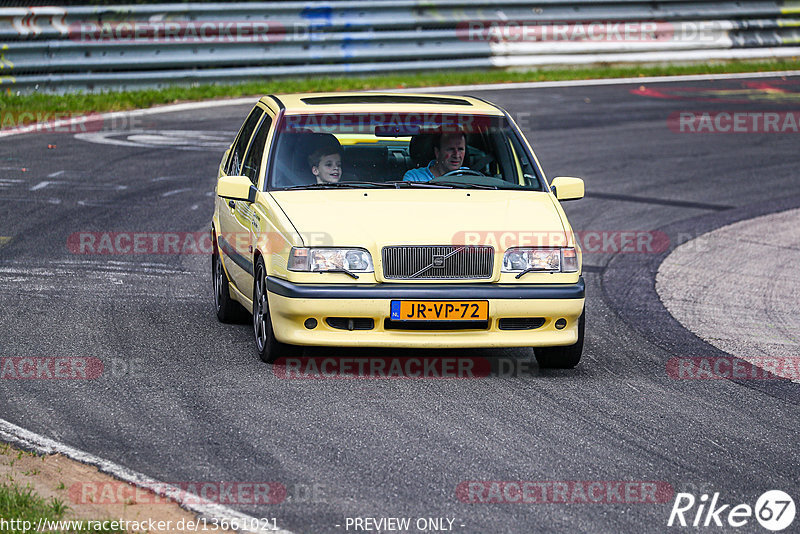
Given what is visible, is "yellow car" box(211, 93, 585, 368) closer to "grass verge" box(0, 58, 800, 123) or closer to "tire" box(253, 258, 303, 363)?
"tire" box(253, 258, 303, 363)

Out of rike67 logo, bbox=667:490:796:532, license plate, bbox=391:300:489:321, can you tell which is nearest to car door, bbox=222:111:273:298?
license plate, bbox=391:300:489:321

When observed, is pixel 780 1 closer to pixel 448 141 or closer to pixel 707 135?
pixel 707 135

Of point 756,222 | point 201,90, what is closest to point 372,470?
point 756,222

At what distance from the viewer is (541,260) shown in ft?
24.6

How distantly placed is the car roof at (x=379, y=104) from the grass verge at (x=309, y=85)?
32.5ft

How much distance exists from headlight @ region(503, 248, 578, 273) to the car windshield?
3.06 feet

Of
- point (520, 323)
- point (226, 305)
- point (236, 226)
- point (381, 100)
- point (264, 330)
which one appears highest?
point (381, 100)

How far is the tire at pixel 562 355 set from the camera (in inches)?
302

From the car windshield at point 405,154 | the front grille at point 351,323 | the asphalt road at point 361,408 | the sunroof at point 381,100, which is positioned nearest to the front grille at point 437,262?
the front grille at point 351,323

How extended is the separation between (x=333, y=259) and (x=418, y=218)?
1.90 feet

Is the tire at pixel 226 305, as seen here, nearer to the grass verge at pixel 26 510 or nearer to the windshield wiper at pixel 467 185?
the windshield wiper at pixel 467 185

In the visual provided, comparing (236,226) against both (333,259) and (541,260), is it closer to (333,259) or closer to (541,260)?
(333,259)

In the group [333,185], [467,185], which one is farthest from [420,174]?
[333,185]

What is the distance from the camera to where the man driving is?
8.67 m
